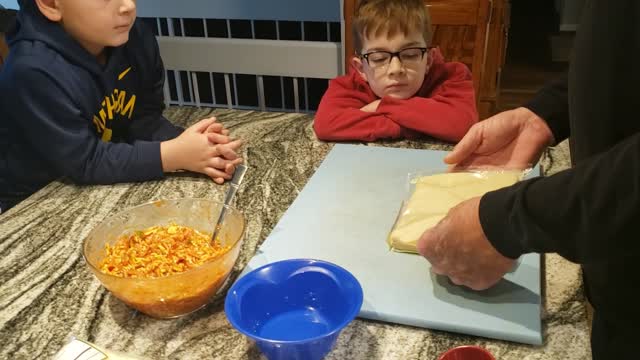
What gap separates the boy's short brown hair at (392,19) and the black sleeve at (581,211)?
2.66ft

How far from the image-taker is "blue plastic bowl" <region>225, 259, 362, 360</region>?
0.69 meters

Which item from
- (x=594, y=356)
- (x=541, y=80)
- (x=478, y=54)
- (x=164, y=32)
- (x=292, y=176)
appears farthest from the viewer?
(x=541, y=80)

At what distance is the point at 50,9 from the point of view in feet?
3.65

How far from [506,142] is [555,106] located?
117mm

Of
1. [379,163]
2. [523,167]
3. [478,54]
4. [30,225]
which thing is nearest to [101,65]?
[30,225]

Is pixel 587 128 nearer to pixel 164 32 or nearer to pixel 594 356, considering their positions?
pixel 594 356

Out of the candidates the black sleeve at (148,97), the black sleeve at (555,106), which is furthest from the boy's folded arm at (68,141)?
the black sleeve at (555,106)

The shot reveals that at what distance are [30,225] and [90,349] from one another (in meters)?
0.44

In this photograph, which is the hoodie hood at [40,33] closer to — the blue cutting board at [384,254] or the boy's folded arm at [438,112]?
the blue cutting board at [384,254]

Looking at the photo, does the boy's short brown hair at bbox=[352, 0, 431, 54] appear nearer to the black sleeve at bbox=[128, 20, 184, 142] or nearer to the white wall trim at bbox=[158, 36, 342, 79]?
the black sleeve at bbox=[128, 20, 184, 142]

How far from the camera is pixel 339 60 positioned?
2121 millimetres

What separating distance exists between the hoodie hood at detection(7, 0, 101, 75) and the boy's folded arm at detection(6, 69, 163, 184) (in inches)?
2.5

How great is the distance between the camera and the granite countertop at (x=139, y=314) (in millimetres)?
704

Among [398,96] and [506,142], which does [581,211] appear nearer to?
[506,142]
